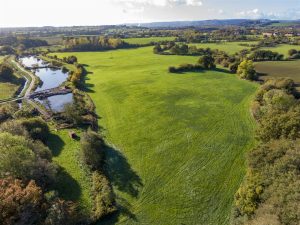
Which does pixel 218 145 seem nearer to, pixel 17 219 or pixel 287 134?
pixel 287 134

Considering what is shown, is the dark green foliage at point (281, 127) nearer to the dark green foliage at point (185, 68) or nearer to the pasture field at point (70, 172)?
the pasture field at point (70, 172)

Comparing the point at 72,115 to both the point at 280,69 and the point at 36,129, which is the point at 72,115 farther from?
the point at 280,69

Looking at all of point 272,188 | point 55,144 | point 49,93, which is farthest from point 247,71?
point 272,188

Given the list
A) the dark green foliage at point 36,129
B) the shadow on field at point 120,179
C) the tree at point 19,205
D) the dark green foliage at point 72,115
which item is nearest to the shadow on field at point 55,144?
the dark green foliage at point 36,129

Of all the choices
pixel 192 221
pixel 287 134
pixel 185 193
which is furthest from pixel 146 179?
pixel 287 134

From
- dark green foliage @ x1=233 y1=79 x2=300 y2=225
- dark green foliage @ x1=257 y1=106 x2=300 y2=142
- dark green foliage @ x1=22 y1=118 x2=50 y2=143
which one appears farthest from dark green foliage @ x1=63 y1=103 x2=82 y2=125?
dark green foliage @ x1=233 y1=79 x2=300 y2=225

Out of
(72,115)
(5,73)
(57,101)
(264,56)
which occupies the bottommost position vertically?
(57,101)
